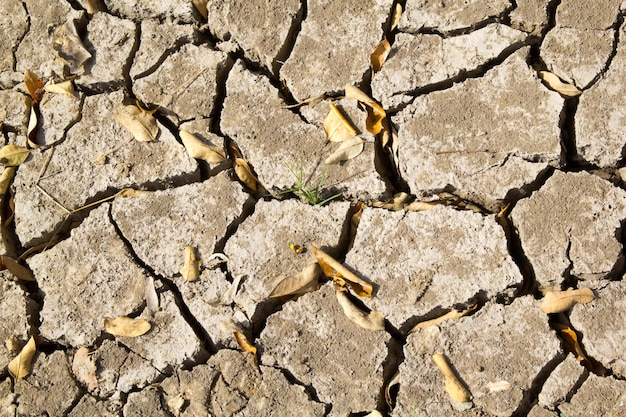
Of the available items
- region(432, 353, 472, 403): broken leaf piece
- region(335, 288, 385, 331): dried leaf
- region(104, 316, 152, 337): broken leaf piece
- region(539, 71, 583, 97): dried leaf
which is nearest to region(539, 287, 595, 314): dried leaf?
region(432, 353, 472, 403): broken leaf piece

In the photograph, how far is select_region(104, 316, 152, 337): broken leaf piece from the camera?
8.39 ft

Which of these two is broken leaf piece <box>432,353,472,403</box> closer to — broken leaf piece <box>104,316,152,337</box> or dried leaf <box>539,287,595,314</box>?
dried leaf <box>539,287,595,314</box>

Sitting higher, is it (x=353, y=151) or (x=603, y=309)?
(x=353, y=151)

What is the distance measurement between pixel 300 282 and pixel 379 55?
0.94 meters

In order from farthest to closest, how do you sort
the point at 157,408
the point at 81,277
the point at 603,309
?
the point at 81,277 → the point at 157,408 → the point at 603,309

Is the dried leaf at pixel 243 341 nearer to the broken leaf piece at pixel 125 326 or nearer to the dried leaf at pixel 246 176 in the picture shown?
the broken leaf piece at pixel 125 326

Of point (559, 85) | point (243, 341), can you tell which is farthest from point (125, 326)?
point (559, 85)

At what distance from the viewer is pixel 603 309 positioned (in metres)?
2.28

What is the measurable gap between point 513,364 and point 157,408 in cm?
126

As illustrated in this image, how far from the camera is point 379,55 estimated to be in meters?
2.68

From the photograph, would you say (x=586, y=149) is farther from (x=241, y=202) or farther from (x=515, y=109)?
(x=241, y=202)

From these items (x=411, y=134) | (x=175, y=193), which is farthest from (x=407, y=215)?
(x=175, y=193)

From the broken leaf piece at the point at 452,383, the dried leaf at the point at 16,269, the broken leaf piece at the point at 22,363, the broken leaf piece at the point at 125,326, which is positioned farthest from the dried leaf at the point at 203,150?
the broken leaf piece at the point at 452,383

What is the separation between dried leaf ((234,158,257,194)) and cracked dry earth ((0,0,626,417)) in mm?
25
